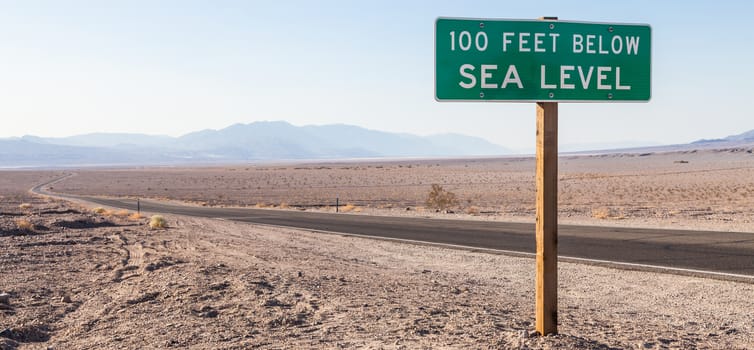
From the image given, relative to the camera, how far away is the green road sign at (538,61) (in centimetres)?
552

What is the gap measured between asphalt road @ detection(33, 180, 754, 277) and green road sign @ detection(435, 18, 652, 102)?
7.48 m

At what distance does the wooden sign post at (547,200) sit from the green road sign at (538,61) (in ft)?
0.64

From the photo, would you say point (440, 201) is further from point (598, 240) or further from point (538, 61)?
point (538, 61)

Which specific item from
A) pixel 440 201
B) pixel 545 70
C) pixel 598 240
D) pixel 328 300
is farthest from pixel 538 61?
pixel 440 201

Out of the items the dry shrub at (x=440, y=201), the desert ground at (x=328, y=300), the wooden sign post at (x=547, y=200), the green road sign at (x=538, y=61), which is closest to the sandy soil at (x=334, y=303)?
the desert ground at (x=328, y=300)

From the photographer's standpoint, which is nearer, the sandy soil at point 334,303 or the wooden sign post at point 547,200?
the wooden sign post at point 547,200

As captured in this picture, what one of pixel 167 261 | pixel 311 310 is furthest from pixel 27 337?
pixel 167 261

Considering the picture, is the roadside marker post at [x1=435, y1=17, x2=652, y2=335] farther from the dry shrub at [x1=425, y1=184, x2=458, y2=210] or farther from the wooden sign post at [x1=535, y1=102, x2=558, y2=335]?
the dry shrub at [x1=425, y1=184, x2=458, y2=210]

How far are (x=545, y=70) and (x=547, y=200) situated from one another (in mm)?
1074

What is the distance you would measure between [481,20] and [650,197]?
133ft

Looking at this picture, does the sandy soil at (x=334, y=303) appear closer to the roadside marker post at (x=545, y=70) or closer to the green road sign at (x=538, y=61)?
the roadside marker post at (x=545, y=70)

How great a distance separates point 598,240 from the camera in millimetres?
17562

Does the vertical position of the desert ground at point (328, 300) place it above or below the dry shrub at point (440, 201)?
above

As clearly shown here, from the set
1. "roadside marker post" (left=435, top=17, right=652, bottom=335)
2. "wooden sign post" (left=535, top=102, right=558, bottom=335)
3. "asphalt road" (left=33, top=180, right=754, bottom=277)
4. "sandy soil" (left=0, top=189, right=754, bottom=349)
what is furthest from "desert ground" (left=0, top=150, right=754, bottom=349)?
"asphalt road" (left=33, top=180, right=754, bottom=277)
